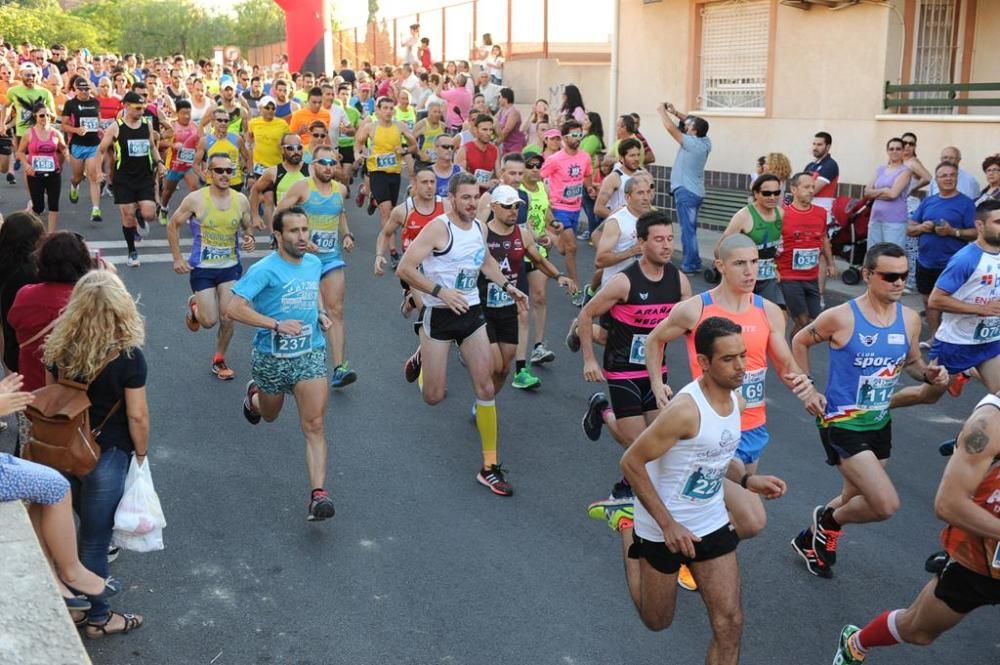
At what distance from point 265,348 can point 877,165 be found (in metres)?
10.4

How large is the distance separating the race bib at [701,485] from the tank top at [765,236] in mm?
5079

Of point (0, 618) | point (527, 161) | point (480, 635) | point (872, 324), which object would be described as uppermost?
point (527, 161)

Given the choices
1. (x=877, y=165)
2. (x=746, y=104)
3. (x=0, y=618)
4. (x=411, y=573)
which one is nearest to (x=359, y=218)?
(x=746, y=104)

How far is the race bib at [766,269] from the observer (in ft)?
31.9

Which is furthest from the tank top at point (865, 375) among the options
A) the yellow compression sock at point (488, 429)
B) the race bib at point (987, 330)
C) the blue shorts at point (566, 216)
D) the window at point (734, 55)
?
the window at point (734, 55)

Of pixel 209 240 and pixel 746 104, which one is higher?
pixel 746 104

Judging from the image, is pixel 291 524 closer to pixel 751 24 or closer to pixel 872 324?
pixel 872 324

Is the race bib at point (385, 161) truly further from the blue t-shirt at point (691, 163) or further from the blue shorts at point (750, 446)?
the blue shorts at point (750, 446)

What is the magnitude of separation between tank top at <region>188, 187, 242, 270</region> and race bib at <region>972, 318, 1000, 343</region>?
229 inches

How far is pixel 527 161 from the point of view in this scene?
34.1 feet

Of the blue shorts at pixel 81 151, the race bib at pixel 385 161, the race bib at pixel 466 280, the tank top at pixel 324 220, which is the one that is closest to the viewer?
the race bib at pixel 466 280

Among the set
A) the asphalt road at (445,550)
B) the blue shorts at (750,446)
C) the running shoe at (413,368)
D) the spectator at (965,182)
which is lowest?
the asphalt road at (445,550)

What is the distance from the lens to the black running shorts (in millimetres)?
4605

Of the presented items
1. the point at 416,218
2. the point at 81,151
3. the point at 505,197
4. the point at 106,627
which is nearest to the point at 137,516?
the point at 106,627
